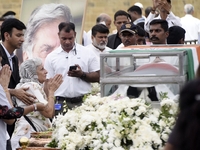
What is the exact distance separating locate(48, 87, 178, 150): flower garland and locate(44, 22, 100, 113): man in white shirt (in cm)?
390

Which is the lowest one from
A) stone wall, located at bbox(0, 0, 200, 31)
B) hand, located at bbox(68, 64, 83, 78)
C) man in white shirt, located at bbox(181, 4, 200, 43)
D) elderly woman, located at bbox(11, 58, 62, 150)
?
elderly woman, located at bbox(11, 58, 62, 150)

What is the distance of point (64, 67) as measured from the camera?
1042cm

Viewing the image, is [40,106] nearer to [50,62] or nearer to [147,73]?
[147,73]

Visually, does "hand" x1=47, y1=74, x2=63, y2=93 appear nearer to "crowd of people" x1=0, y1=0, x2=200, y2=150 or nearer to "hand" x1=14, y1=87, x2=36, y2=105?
"crowd of people" x1=0, y1=0, x2=200, y2=150

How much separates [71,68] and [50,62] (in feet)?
1.78

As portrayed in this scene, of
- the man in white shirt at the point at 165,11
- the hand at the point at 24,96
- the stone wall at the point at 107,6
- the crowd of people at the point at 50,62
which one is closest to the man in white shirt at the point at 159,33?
the crowd of people at the point at 50,62

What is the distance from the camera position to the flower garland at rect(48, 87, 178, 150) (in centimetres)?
583

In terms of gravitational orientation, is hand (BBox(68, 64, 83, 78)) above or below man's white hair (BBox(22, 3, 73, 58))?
below

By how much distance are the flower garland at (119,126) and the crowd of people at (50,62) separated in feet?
2.19

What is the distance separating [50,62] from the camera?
10523mm

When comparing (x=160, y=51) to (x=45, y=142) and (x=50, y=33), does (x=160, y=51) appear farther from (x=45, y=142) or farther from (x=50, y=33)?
(x=50, y=33)

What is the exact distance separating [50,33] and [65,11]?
22.4 inches

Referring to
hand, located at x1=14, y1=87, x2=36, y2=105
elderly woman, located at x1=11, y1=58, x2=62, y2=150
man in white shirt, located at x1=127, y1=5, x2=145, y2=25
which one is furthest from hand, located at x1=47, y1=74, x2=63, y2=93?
man in white shirt, located at x1=127, y1=5, x2=145, y2=25

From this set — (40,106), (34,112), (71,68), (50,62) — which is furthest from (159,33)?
(40,106)
